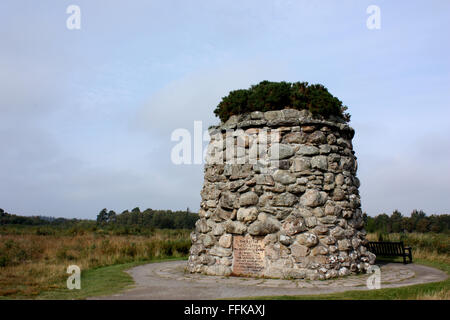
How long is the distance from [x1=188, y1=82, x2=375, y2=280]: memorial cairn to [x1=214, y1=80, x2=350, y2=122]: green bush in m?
0.21

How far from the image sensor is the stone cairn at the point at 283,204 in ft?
26.9

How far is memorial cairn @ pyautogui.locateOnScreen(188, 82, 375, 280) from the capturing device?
8188 mm

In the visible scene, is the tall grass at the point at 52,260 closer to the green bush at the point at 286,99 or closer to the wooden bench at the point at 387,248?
the green bush at the point at 286,99

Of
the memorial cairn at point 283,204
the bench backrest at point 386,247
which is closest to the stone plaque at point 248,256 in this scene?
the memorial cairn at point 283,204

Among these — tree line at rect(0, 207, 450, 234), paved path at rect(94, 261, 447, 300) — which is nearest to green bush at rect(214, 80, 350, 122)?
paved path at rect(94, 261, 447, 300)

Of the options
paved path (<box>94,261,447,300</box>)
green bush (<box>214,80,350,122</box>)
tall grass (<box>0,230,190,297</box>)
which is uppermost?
green bush (<box>214,80,350,122</box>)

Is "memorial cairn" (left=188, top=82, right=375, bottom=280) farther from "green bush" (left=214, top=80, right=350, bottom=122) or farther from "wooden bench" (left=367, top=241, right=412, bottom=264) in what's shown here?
"wooden bench" (left=367, top=241, right=412, bottom=264)

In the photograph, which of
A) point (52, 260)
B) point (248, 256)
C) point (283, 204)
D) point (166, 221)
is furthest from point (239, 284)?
point (166, 221)

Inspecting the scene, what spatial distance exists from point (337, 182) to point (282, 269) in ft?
8.77

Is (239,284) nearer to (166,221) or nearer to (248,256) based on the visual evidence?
(248,256)

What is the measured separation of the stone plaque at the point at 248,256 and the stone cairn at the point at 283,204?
0.08 ft

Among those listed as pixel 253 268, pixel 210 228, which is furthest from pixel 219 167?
pixel 253 268

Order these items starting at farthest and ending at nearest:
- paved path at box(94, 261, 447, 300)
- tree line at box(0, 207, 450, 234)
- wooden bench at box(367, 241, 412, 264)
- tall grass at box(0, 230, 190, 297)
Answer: tree line at box(0, 207, 450, 234), wooden bench at box(367, 241, 412, 264), tall grass at box(0, 230, 190, 297), paved path at box(94, 261, 447, 300)

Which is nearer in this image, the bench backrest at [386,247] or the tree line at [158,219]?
the bench backrest at [386,247]
